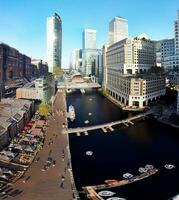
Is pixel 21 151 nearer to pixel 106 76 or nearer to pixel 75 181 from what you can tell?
pixel 75 181

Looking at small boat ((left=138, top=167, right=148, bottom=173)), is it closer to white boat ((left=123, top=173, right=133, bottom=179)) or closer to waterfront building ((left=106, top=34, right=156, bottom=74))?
white boat ((left=123, top=173, right=133, bottom=179))

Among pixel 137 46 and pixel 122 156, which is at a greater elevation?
pixel 137 46

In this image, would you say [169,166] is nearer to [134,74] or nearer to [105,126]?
[105,126]

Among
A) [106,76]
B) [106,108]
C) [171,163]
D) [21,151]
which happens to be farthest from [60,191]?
[106,76]

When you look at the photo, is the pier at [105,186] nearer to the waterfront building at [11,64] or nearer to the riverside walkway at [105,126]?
the riverside walkway at [105,126]

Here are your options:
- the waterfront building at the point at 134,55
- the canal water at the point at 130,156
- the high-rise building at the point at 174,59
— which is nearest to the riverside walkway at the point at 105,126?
the canal water at the point at 130,156

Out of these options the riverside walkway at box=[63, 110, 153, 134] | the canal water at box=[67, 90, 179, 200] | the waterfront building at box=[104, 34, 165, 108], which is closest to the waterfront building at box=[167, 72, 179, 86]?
the waterfront building at box=[104, 34, 165, 108]

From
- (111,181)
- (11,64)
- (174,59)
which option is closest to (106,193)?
(111,181)
